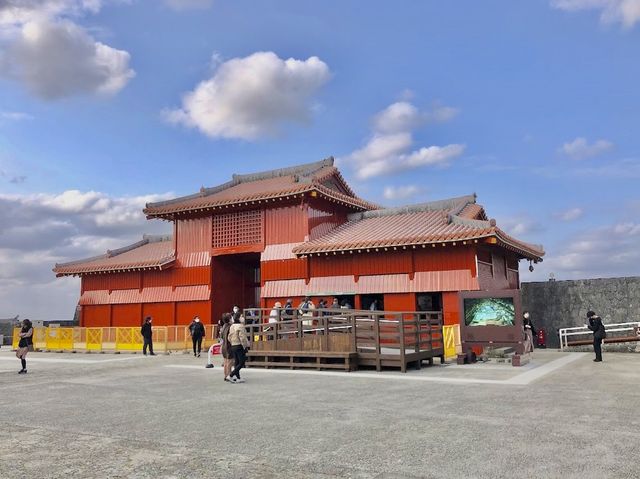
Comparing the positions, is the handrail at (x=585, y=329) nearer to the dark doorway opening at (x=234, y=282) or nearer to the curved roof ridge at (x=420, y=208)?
the curved roof ridge at (x=420, y=208)

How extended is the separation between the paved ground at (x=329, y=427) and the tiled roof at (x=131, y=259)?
15.7 meters

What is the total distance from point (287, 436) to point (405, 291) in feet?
53.3

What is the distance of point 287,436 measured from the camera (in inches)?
275

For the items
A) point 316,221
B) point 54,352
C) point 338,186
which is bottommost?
point 54,352

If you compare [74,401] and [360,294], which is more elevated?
[360,294]

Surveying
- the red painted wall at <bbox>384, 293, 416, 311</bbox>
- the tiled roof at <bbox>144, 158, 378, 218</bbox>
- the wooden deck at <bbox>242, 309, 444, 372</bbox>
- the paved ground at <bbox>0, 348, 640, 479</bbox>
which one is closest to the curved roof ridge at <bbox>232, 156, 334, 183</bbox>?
the tiled roof at <bbox>144, 158, 378, 218</bbox>

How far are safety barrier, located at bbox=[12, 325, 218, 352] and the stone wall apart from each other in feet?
54.8

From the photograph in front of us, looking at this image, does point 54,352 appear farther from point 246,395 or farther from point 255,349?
point 246,395

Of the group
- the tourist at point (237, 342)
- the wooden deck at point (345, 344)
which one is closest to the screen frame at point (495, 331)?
the wooden deck at point (345, 344)

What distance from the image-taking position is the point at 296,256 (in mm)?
25219

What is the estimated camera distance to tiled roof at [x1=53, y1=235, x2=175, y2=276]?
1144 inches

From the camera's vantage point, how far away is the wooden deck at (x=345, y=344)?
49.9ft

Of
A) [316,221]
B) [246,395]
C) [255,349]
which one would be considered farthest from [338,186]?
[246,395]

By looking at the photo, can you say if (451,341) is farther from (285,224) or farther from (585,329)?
(285,224)
